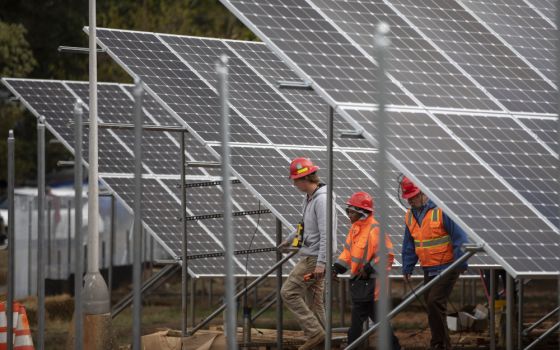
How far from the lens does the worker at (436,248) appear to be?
45.2 ft

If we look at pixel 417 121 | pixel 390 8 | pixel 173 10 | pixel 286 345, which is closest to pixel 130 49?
pixel 286 345

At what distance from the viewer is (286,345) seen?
1709 centimetres

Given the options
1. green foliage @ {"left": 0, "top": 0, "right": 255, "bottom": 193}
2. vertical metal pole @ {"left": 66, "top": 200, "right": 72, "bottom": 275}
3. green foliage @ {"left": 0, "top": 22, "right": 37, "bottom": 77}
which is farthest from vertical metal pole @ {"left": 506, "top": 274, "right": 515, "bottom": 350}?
green foliage @ {"left": 0, "top": 0, "right": 255, "bottom": 193}

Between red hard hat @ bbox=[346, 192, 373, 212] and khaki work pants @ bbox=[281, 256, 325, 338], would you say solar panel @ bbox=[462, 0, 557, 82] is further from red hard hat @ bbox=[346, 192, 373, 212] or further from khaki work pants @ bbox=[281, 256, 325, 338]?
khaki work pants @ bbox=[281, 256, 325, 338]

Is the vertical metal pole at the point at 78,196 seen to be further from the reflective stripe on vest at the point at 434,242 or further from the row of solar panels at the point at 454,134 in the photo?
the reflective stripe on vest at the point at 434,242

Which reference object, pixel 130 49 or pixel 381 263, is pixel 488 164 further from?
pixel 130 49

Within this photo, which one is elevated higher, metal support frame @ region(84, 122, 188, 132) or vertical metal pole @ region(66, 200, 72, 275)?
metal support frame @ region(84, 122, 188, 132)

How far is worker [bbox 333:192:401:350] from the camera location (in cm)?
1414

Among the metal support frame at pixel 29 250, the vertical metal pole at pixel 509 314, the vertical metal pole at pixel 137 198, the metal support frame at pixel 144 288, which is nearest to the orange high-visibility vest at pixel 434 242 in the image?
the vertical metal pole at pixel 509 314

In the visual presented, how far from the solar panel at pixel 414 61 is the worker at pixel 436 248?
1.48 m

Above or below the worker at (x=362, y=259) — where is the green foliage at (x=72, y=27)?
above

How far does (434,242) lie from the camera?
13.9m

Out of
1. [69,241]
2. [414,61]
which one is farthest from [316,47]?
[69,241]

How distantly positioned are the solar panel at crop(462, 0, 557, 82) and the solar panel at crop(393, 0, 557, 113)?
178 mm
